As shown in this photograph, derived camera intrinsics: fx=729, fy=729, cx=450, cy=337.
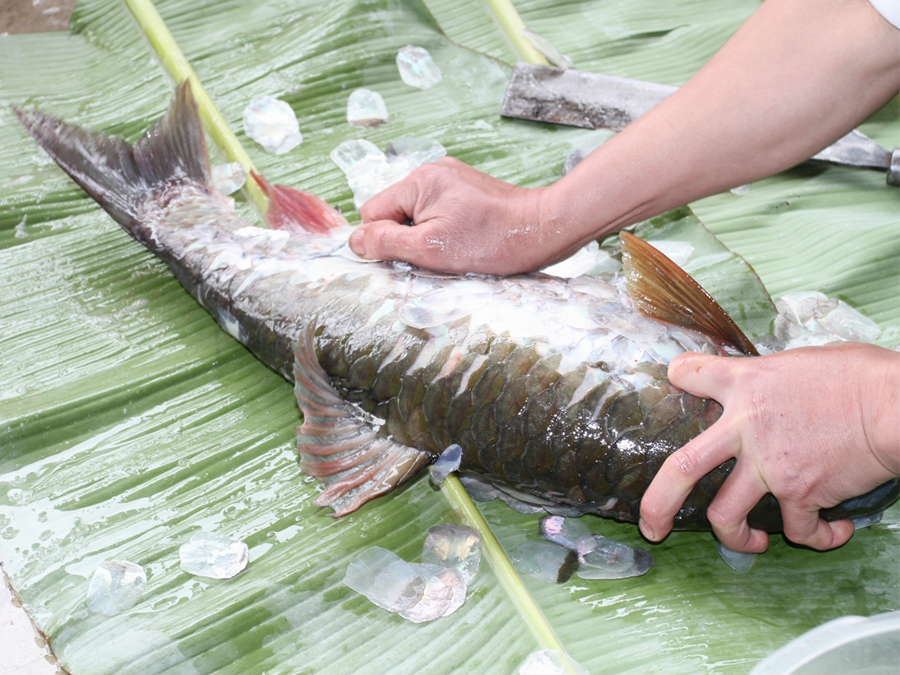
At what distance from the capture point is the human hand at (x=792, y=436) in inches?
64.7

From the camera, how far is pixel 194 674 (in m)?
2.00

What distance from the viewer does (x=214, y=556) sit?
7.16 feet

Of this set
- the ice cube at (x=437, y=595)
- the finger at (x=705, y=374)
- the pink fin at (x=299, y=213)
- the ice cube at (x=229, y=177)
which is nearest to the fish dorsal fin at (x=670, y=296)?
the finger at (x=705, y=374)

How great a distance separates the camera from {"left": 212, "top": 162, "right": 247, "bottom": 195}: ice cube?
294 cm

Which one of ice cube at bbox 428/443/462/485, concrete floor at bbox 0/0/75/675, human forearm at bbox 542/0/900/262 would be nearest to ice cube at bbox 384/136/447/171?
human forearm at bbox 542/0/900/262

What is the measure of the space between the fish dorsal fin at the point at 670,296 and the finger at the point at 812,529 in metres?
0.51

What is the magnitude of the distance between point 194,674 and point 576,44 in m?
3.12

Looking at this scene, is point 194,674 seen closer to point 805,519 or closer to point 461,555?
point 461,555

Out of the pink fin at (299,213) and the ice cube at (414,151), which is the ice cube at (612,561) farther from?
the ice cube at (414,151)

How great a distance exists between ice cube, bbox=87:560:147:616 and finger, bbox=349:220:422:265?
1214 mm

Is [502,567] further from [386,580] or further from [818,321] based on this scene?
[818,321]

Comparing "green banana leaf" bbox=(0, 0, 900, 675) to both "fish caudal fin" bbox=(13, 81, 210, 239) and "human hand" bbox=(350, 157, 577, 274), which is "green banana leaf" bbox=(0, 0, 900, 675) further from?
"human hand" bbox=(350, 157, 577, 274)

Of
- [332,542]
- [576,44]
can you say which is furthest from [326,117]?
[332,542]

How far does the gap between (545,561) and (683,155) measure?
4.37 feet
